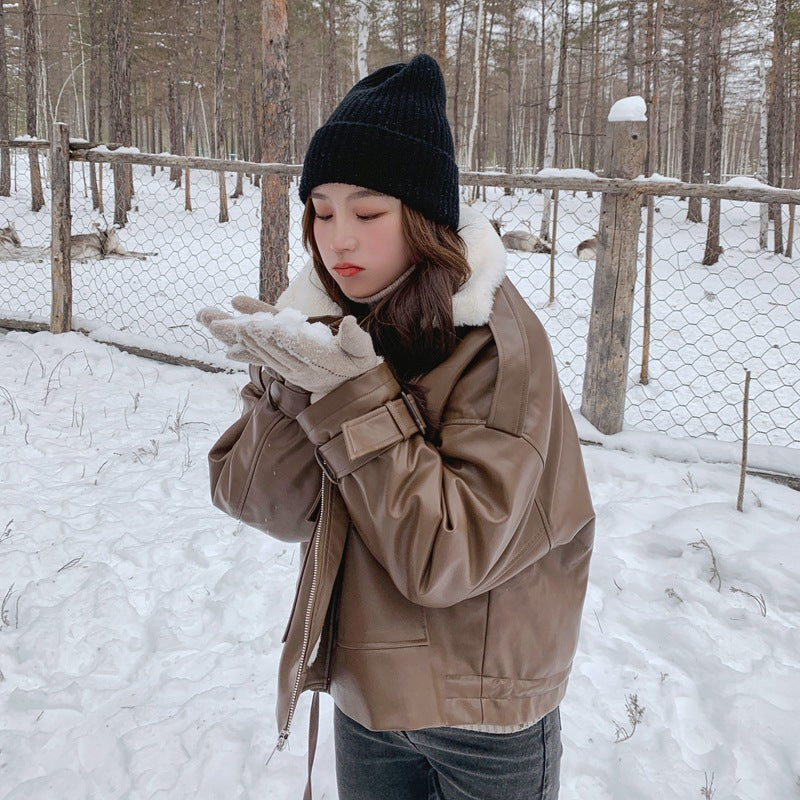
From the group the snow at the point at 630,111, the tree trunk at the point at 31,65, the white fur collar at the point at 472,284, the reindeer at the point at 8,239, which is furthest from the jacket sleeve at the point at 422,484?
the tree trunk at the point at 31,65

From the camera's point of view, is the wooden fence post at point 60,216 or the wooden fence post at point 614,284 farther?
the wooden fence post at point 60,216

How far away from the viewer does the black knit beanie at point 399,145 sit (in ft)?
3.40

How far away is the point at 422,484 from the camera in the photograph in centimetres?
84

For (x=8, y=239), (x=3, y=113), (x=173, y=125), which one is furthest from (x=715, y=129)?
(x=173, y=125)

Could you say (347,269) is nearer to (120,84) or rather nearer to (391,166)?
(391,166)

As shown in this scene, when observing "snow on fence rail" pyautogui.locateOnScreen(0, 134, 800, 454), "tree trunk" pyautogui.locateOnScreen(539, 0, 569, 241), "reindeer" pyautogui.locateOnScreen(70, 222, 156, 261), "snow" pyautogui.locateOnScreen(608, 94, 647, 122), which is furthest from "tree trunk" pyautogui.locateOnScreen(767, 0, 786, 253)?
"reindeer" pyautogui.locateOnScreen(70, 222, 156, 261)

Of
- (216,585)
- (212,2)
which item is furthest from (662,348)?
(212,2)

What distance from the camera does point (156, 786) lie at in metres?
1.83

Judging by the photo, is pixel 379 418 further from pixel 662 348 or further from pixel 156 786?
pixel 662 348

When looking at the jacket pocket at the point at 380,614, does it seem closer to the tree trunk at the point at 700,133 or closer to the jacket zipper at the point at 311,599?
the jacket zipper at the point at 311,599

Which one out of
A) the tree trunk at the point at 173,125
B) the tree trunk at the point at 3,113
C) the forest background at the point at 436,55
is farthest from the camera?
Result: the tree trunk at the point at 173,125

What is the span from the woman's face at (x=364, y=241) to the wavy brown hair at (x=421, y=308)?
0.07ft

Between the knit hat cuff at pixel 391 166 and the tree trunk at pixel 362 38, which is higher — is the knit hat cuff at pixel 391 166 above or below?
below

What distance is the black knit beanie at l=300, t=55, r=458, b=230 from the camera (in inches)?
40.8
